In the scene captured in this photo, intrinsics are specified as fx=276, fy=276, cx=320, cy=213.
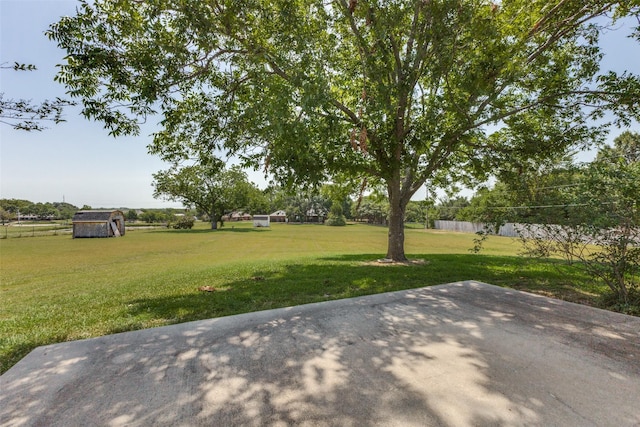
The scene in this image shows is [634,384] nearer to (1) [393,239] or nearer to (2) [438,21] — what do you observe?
(2) [438,21]

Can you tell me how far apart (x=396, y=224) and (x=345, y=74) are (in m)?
5.74

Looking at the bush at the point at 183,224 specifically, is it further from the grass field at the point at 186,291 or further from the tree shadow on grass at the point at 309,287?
the tree shadow on grass at the point at 309,287

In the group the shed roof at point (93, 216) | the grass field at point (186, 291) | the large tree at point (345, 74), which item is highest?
the large tree at point (345, 74)

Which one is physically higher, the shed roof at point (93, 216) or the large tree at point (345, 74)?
the large tree at point (345, 74)

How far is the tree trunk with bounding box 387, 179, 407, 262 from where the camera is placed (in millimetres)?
10461

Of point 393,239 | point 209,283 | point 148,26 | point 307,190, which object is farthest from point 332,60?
point 209,283

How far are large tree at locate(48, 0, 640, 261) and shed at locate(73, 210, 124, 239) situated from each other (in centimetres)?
2677

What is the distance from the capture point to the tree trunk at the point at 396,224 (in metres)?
10.5

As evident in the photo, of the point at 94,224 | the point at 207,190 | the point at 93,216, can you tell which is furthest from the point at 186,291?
the point at 207,190

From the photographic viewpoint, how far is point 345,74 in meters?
9.62

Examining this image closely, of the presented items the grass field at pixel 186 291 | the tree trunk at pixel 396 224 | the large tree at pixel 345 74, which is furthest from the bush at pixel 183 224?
the tree trunk at pixel 396 224

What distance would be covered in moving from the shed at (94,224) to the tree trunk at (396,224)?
103 ft

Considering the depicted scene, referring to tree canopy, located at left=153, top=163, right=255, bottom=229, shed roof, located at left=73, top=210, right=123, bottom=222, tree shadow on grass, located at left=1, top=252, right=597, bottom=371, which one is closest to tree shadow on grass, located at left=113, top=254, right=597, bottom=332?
tree shadow on grass, located at left=1, top=252, right=597, bottom=371

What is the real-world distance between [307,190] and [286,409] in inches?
262
